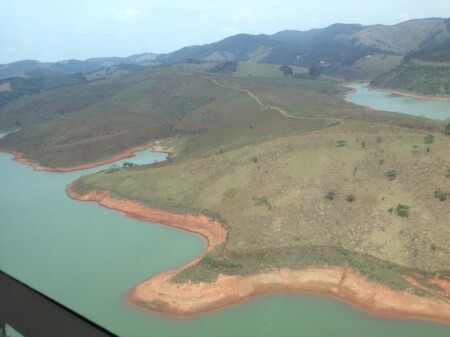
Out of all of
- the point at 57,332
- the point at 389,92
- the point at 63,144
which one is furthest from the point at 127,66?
the point at 57,332

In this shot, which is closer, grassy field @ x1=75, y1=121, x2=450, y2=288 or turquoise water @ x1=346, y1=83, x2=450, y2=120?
grassy field @ x1=75, y1=121, x2=450, y2=288

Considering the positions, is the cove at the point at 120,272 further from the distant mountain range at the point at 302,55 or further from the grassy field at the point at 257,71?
the grassy field at the point at 257,71

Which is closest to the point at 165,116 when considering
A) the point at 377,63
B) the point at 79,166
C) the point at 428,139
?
the point at 79,166

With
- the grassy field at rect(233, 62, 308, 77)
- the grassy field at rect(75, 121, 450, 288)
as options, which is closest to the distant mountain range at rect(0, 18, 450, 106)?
the grassy field at rect(233, 62, 308, 77)

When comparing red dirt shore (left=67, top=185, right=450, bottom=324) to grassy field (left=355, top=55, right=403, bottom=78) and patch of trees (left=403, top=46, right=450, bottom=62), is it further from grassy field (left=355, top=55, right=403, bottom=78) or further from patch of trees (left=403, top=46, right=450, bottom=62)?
grassy field (left=355, top=55, right=403, bottom=78)

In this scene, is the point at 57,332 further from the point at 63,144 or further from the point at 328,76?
the point at 328,76

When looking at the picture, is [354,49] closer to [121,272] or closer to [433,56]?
[433,56]
